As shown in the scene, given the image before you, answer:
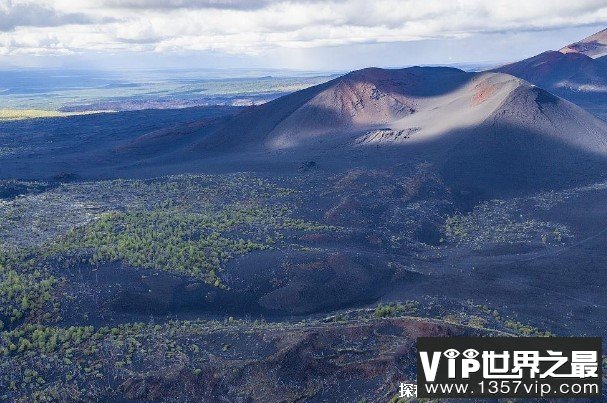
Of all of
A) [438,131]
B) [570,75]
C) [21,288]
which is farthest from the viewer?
[570,75]

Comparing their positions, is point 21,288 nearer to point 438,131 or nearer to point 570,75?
point 438,131

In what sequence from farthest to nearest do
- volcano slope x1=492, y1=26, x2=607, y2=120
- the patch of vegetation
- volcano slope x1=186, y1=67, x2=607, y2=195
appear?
volcano slope x1=492, y1=26, x2=607, y2=120 → volcano slope x1=186, y1=67, x2=607, y2=195 → the patch of vegetation

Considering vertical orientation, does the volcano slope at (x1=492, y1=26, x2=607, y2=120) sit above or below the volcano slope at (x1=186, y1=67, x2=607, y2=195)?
above

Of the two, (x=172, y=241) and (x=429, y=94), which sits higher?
(x=429, y=94)

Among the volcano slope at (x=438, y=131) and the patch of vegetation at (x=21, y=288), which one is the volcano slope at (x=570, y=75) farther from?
the patch of vegetation at (x=21, y=288)

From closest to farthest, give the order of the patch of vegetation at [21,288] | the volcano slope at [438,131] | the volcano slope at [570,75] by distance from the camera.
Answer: the patch of vegetation at [21,288] → the volcano slope at [438,131] → the volcano slope at [570,75]

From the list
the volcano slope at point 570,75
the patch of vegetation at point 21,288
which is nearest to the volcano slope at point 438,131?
the patch of vegetation at point 21,288

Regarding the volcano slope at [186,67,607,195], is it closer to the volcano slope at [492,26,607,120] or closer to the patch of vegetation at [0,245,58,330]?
the patch of vegetation at [0,245,58,330]

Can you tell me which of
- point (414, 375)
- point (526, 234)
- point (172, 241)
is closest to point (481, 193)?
point (526, 234)

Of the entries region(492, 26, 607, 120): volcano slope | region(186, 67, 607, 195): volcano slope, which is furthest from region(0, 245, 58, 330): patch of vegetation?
region(492, 26, 607, 120): volcano slope

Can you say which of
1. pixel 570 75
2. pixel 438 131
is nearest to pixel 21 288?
pixel 438 131

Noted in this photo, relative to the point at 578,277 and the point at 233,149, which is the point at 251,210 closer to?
the point at 578,277
